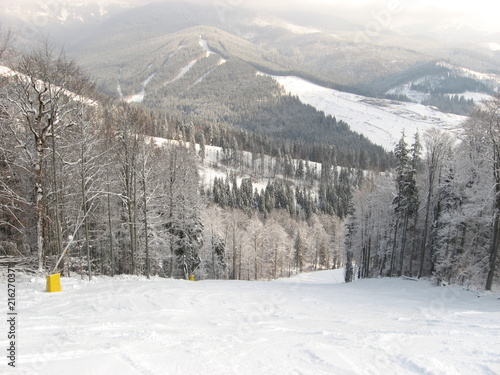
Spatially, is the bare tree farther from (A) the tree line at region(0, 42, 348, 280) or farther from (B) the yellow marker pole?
(B) the yellow marker pole

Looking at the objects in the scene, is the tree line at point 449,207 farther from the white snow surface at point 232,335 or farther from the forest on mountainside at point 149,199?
the white snow surface at point 232,335

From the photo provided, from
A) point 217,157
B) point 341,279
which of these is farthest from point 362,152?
point 341,279

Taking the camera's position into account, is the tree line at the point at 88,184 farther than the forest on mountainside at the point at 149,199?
No

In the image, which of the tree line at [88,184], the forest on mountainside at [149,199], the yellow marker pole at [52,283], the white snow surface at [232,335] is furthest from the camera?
the forest on mountainside at [149,199]

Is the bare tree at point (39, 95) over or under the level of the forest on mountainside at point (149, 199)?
over

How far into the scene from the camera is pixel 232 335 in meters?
7.45

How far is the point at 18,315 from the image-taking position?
26.2ft

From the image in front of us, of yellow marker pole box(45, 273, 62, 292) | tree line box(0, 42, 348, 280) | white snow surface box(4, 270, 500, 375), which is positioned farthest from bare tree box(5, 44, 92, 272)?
white snow surface box(4, 270, 500, 375)

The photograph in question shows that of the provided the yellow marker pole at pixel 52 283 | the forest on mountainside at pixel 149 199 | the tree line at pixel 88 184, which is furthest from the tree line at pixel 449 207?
the yellow marker pole at pixel 52 283

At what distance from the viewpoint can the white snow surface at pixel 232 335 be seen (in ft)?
17.7

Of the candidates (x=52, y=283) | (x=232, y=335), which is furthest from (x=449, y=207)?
(x=52, y=283)

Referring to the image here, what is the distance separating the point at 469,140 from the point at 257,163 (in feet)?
418

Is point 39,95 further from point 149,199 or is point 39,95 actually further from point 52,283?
point 149,199

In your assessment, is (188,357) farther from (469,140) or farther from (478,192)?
(469,140)
